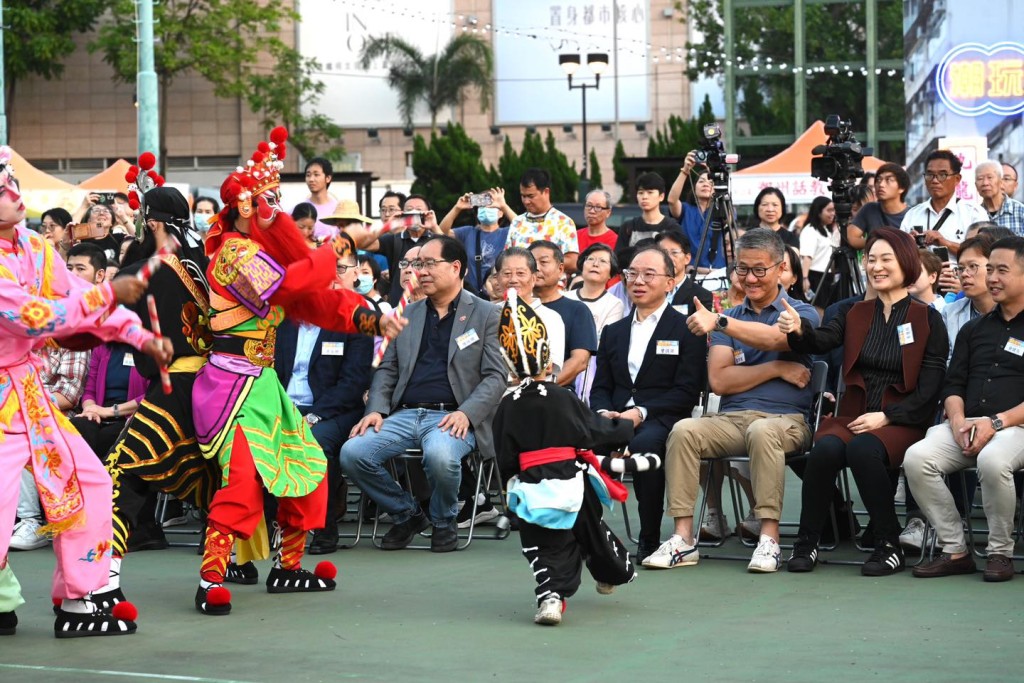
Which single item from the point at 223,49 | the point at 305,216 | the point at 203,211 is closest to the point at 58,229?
the point at 203,211

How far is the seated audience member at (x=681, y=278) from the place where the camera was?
30.6ft

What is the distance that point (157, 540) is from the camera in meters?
8.32

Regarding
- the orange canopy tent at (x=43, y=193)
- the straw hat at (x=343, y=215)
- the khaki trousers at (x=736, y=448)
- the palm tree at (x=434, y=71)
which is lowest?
the khaki trousers at (x=736, y=448)

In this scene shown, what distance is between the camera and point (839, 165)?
9.82 m

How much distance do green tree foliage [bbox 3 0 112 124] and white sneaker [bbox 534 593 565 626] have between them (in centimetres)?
3791

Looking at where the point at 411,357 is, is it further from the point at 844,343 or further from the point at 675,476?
the point at 844,343

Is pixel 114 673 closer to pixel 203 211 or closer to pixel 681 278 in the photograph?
pixel 681 278

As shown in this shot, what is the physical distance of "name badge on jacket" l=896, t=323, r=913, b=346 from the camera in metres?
7.30

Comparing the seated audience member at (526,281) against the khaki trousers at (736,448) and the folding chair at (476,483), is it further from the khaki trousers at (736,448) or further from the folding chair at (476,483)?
the khaki trousers at (736,448)

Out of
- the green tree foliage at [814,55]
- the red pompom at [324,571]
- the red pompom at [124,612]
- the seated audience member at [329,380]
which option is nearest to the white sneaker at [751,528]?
the seated audience member at [329,380]

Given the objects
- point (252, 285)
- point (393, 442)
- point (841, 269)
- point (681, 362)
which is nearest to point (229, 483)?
point (252, 285)

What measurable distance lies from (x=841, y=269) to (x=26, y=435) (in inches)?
223

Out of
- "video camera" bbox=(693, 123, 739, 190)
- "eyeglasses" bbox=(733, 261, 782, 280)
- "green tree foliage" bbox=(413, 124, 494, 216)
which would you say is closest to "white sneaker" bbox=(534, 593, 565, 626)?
"eyeglasses" bbox=(733, 261, 782, 280)

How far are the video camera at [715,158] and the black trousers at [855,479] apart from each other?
3.38m
